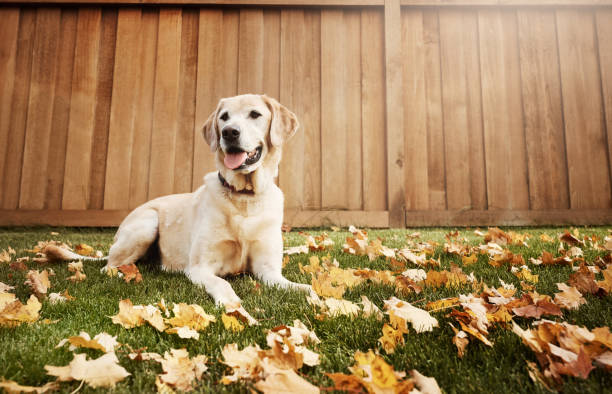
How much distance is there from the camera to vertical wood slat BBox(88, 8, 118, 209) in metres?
4.62

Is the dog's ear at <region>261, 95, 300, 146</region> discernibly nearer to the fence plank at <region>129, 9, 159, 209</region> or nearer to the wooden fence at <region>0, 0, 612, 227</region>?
the wooden fence at <region>0, 0, 612, 227</region>

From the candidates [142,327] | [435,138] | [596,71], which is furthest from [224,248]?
[596,71]

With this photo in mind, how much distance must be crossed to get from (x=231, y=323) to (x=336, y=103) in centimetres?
412

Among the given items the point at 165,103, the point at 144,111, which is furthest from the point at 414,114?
the point at 144,111

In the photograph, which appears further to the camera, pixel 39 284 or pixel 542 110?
pixel 542 110

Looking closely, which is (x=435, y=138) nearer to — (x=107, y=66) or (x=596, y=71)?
(x=596, y=71)

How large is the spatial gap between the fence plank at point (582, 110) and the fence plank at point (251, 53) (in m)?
4.32

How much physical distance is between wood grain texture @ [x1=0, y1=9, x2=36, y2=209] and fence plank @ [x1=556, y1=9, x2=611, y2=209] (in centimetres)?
763

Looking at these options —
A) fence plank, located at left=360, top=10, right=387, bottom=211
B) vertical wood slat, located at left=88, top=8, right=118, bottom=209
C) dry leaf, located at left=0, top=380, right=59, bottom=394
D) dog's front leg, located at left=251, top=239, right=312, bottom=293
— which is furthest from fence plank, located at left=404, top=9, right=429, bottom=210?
dry leaf, located at left=0, top=380, right=59, bottom=394

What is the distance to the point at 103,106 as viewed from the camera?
471 centimetres

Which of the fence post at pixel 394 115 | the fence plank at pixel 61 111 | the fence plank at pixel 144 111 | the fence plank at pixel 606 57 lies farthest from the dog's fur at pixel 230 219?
the fence plank at pixel 606 57

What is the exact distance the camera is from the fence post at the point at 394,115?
462 centimetres

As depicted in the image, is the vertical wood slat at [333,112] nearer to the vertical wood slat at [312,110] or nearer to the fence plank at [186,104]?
the vertical wood slat at [312,110]

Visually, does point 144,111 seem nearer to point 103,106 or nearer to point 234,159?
point 103,106
